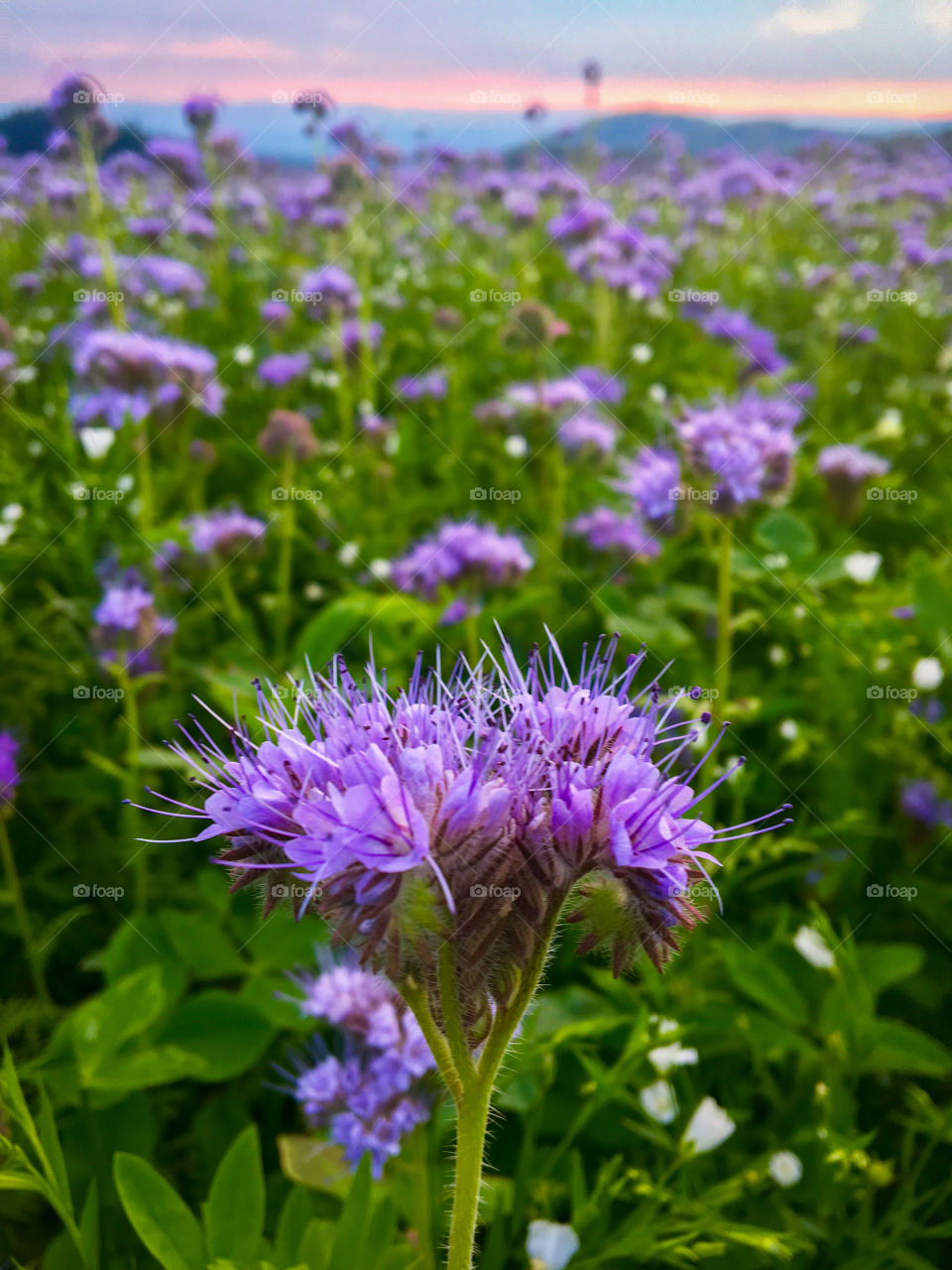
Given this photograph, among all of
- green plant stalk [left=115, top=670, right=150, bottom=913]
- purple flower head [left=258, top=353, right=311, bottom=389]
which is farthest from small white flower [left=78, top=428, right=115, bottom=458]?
purple flower head [left=258, top=353, right=311, bottom=389]

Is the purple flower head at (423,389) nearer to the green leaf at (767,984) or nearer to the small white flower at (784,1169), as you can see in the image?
the green leaf at (767,984)

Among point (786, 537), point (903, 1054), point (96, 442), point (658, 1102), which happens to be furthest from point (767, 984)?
point (96, 442)

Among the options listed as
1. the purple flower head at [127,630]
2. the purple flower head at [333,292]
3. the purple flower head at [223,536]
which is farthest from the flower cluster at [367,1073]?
the purple flower head at [333,292]

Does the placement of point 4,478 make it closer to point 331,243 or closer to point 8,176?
point 331,243

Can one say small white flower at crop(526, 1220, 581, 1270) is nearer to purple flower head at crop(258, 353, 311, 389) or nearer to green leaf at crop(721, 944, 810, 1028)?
green leaf at crop(721, 944, 810, 1028)

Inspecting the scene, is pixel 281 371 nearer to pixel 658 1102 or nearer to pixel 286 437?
pixel 286 437

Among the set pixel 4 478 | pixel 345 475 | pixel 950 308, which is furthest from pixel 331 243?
pixel 950 308
